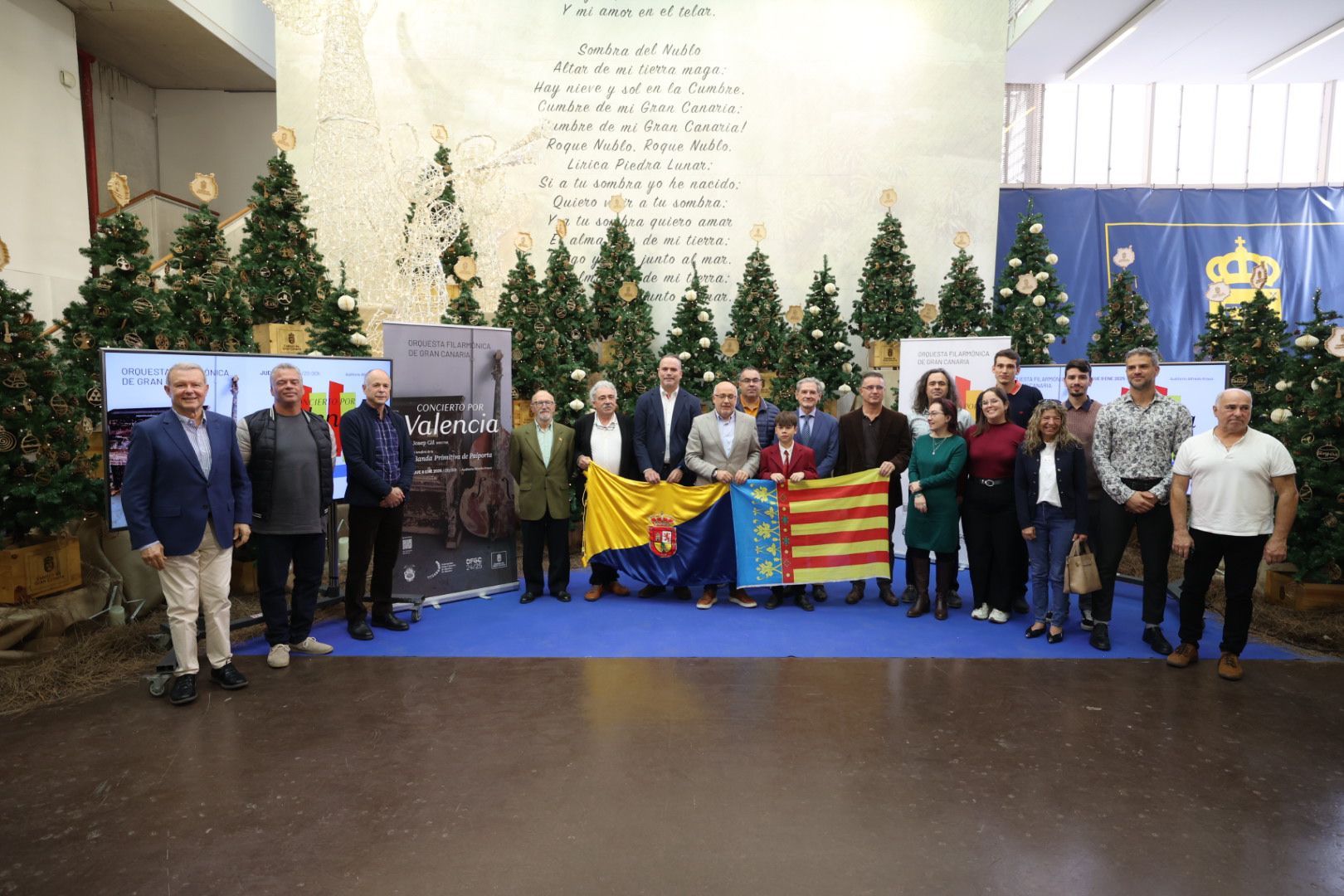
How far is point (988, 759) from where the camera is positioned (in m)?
3.35

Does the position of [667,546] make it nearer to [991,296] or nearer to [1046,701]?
[1046,701]

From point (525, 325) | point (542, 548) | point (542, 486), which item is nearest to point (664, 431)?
point (542, 486)

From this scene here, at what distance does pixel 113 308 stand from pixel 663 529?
413cm

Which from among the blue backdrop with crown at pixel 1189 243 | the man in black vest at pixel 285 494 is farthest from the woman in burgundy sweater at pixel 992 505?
the blue backdrop with crown at pixel 1189 243

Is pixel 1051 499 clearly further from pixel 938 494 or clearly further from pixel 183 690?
pixel 183 690

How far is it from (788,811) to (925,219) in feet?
28.4

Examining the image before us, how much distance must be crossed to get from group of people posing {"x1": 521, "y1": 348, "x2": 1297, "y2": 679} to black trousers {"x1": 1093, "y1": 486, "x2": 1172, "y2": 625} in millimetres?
11

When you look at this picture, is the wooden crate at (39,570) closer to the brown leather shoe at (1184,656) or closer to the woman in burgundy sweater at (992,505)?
the woman in burgundy sweater at (992,505)

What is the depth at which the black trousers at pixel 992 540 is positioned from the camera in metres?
5.18

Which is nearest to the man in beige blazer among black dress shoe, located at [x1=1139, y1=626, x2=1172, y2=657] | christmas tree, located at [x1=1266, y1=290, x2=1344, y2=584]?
black dress shoe, located at [x1=1139, y1=626, x2=1172, y2=657]

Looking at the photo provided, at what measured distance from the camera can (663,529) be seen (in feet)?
19.4

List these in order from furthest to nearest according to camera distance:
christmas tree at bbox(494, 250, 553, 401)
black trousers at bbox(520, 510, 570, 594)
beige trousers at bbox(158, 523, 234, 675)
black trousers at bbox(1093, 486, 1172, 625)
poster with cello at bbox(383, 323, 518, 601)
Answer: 1. christmas tree at bbox(494, 250, 553, 401)
2. black trousers at bbox(520, 510, 570, 594)
3. poster with cello at bbox(383, 323, 518, 601)
4. black trousers at bbox(1093, 486, 1172, 625)
5. beige trousers at bbox(158, 523, 234, 675)

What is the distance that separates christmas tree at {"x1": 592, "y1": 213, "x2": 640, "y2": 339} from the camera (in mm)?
8859

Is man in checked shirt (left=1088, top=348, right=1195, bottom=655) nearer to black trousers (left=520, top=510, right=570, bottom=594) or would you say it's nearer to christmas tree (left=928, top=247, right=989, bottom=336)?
black trousers (left=520, top=510, right=570, bottom=594)
